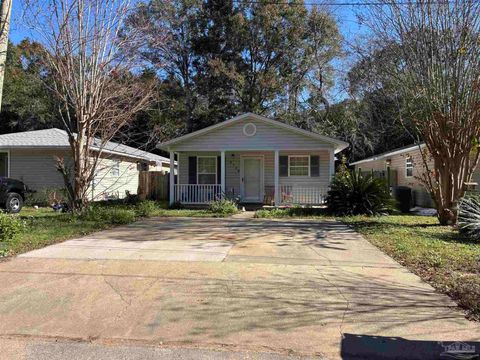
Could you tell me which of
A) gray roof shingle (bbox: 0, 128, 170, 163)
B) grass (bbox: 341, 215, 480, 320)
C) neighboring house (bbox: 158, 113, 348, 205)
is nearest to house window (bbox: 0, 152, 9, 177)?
gray roof shingle (bbox: 0, 128, 170, 163)

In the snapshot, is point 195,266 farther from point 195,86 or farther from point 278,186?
point 195,86

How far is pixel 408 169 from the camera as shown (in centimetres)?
2388

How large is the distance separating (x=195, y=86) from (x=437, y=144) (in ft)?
75.6

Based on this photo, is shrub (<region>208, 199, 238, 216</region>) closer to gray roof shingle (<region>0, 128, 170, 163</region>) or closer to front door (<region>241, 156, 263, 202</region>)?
front door (<region>241, 156, 263, 202</region>)

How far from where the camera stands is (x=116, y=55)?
48.2ft

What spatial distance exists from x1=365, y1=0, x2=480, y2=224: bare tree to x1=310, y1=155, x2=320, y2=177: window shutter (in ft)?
25.8

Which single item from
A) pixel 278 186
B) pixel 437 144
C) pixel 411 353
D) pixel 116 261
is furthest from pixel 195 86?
pixel 411 353

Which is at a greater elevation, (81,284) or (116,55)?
(116,55)

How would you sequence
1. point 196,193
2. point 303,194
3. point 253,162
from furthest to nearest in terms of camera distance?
1. point 253,162
2. point 196,193
3. point 303,194

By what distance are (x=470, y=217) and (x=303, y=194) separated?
384 inches

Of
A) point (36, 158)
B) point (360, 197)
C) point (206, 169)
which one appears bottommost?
point (360, 197)

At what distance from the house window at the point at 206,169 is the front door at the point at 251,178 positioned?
4.45 ft

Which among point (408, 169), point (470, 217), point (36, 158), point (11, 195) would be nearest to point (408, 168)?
point (408, 169)

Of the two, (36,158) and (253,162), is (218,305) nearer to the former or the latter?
(253,162)
